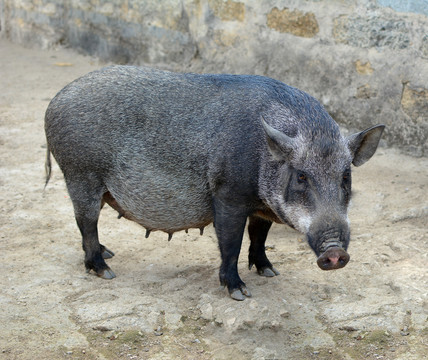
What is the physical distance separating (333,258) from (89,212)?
68.1 inches

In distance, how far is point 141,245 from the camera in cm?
495

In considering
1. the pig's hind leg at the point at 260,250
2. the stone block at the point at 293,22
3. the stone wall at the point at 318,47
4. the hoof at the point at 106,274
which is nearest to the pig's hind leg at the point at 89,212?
the hoof at the point at 106,274

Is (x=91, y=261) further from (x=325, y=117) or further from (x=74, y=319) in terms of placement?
(x=325, y=117)

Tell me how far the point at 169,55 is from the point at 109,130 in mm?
4236

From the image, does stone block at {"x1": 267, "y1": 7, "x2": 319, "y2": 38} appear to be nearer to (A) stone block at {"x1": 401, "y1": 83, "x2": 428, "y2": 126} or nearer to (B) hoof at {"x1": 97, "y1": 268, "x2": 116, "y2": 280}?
(A) stone block at {"x1": 401, "y1": 83, "x2": 428, "y2": 126}

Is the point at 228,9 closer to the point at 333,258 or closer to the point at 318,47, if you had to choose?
the point at 318,47

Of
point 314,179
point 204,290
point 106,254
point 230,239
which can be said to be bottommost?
point 106,254

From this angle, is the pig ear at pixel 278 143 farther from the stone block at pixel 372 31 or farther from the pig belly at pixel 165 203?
the stone block at pixel 372 31

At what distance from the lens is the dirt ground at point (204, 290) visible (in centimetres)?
361

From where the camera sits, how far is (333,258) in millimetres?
3357

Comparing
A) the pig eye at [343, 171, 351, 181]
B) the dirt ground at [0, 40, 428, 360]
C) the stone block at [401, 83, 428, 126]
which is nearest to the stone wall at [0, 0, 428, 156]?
the stone block at [401, 83, 428, 126]

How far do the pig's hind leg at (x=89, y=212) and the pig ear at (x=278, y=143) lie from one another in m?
1.24

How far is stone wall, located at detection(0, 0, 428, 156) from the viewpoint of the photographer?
595 cm

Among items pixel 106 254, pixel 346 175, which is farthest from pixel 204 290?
pixel 346 175
